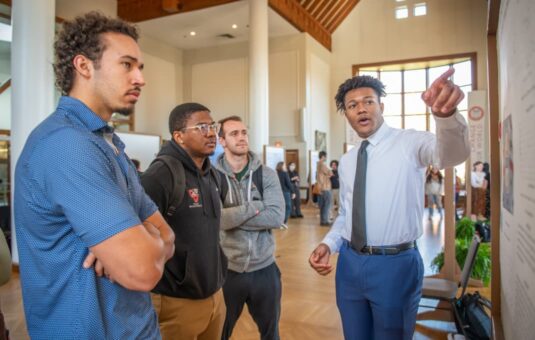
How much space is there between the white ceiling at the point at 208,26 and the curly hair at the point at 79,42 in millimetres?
11783

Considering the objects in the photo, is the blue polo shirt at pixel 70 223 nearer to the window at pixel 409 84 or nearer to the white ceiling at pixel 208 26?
the white ceiling at pixel 208 26

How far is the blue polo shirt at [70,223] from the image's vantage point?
0.91 m

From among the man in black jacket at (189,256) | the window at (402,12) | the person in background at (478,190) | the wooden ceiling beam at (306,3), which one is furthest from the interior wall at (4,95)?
the window at (402,12)

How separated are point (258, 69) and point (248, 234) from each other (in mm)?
9481

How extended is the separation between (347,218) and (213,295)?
30.1 inches

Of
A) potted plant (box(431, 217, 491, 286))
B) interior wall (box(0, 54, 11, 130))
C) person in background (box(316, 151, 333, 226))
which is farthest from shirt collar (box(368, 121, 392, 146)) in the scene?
interior wall (box(0, 54, 11, 130))

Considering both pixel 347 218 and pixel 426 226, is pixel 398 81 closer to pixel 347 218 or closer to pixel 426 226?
pixel 426 226

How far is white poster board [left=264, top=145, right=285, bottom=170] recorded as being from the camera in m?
11.3

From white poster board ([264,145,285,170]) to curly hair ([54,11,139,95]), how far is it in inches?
394

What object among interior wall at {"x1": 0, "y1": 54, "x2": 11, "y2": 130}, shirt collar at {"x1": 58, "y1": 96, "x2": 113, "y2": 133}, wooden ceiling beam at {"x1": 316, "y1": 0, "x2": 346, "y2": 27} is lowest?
shirt collar at {"x1": 58, "y1": 96, "x2": 113, "y2": 133}

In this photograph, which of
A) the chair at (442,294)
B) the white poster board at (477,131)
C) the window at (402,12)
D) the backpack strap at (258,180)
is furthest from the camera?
the window at (402,12)

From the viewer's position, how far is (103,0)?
11.0 metres

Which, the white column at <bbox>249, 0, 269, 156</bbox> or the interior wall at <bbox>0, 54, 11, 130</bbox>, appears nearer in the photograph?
the interior wall at <bbox>0, 54, 11, 130</bbox>

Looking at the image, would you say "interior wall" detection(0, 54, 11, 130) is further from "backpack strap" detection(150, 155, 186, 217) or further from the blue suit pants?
the blue suit pants
